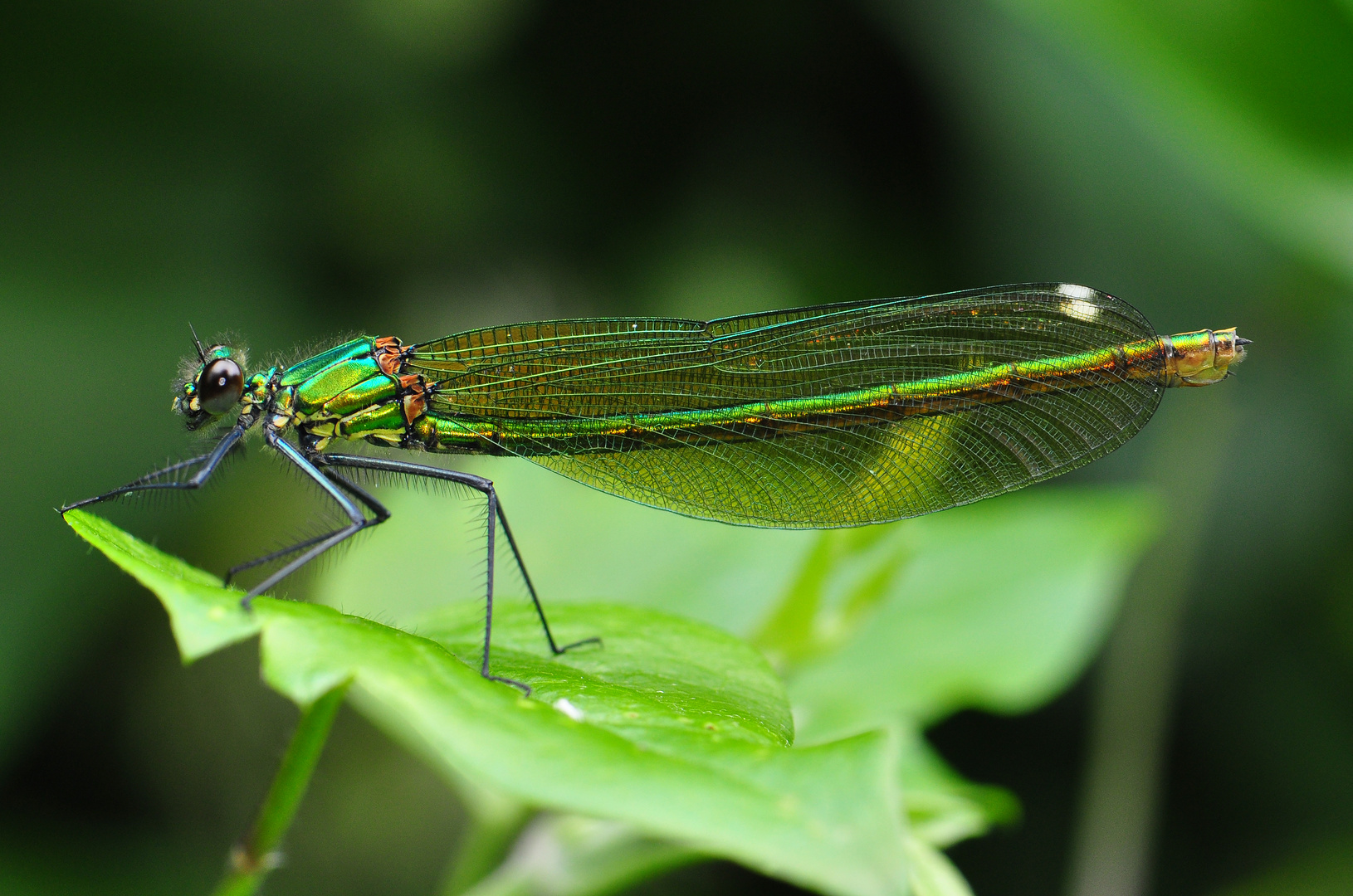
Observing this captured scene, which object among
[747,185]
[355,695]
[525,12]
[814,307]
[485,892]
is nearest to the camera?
[485,892]

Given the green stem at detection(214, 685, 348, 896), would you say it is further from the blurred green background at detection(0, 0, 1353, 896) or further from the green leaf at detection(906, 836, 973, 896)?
the blurred green background at detection(0, 0, 1353, 896)

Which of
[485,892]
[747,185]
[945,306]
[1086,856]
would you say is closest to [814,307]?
[945,306]

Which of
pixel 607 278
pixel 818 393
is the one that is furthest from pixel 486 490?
pixel 607 278

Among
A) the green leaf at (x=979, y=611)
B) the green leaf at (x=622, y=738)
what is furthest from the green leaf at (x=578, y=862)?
the green leaf at (x=622, y=738)

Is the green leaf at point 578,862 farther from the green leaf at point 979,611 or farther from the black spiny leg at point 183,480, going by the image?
the black spiny leg at point 183,480

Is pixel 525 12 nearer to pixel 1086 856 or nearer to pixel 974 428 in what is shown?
pixel 974 428

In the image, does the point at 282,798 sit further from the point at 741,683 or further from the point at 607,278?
the point at 607,278
